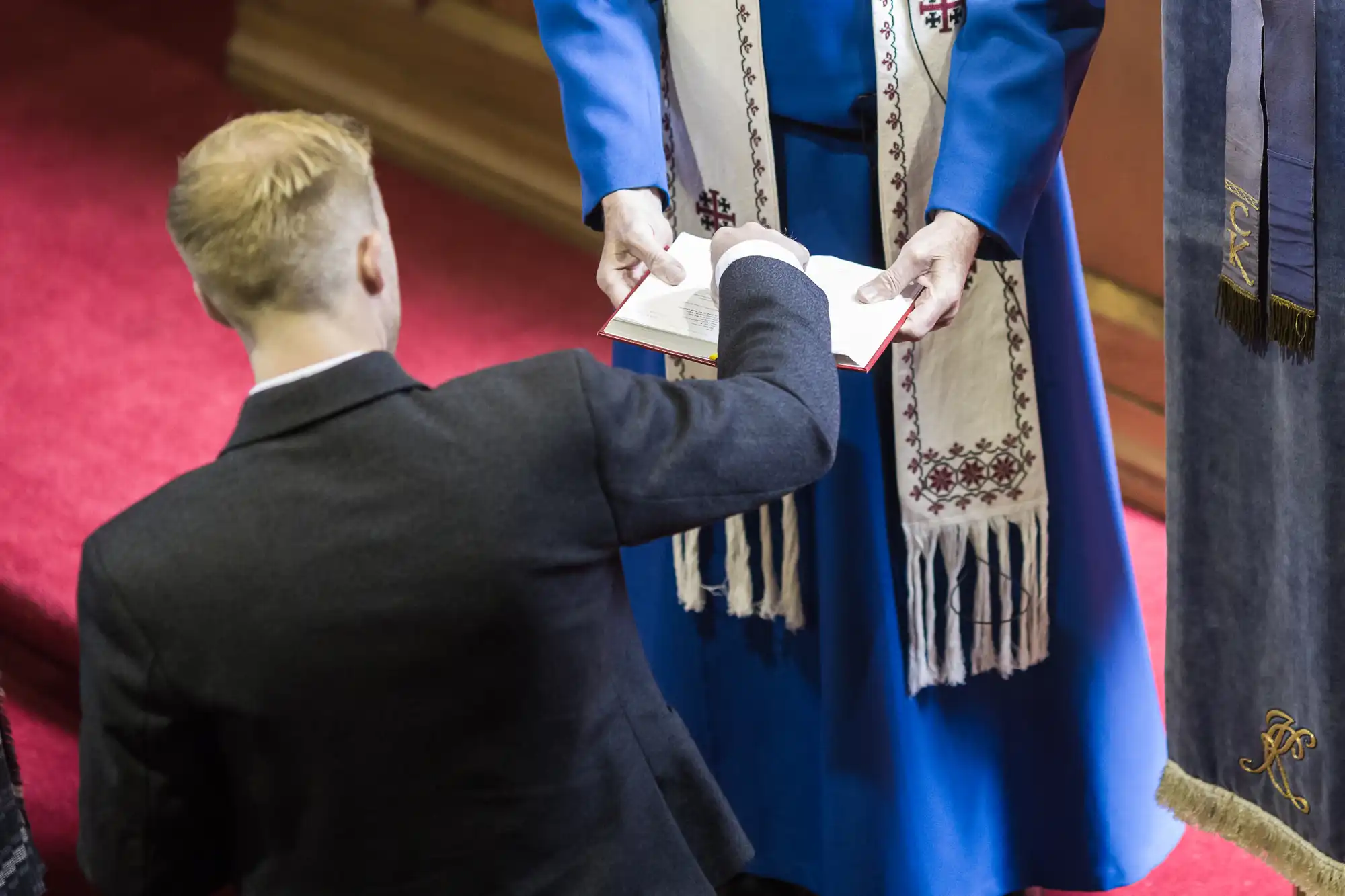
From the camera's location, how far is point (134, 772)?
1280mm

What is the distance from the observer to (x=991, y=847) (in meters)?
2.13

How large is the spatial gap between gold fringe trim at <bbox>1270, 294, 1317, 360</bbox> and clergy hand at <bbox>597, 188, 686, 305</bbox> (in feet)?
2.06

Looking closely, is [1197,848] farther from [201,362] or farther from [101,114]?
[101,114]

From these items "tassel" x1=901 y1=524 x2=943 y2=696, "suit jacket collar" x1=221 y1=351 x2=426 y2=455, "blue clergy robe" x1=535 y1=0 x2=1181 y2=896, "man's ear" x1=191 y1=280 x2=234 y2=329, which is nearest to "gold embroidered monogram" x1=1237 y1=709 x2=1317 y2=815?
"blue clergy robe" x1=535 y1=0 x2=1181 y2=896

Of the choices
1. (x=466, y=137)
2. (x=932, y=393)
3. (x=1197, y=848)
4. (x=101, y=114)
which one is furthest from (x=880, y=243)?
(x=101, y=114)

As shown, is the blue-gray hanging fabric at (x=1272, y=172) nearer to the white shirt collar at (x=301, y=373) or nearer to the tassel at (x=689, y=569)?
the tassel at (x=689, y=569)

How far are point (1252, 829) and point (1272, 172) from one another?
76cm

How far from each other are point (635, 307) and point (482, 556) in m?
0.57

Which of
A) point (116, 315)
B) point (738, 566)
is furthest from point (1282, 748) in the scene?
point (116, 315)

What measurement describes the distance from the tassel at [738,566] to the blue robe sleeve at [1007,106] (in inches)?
19.6

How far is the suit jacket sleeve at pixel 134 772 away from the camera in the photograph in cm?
123

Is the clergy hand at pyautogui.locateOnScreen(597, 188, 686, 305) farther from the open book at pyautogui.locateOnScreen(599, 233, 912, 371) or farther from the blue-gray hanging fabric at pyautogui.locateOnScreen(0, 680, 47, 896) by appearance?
the blue-gray hanging fabric at pyautogui.locateOnScreen(0, 680, 47, 896)

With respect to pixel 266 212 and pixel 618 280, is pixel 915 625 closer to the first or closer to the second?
pixel 618 280

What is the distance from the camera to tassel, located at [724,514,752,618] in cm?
205
